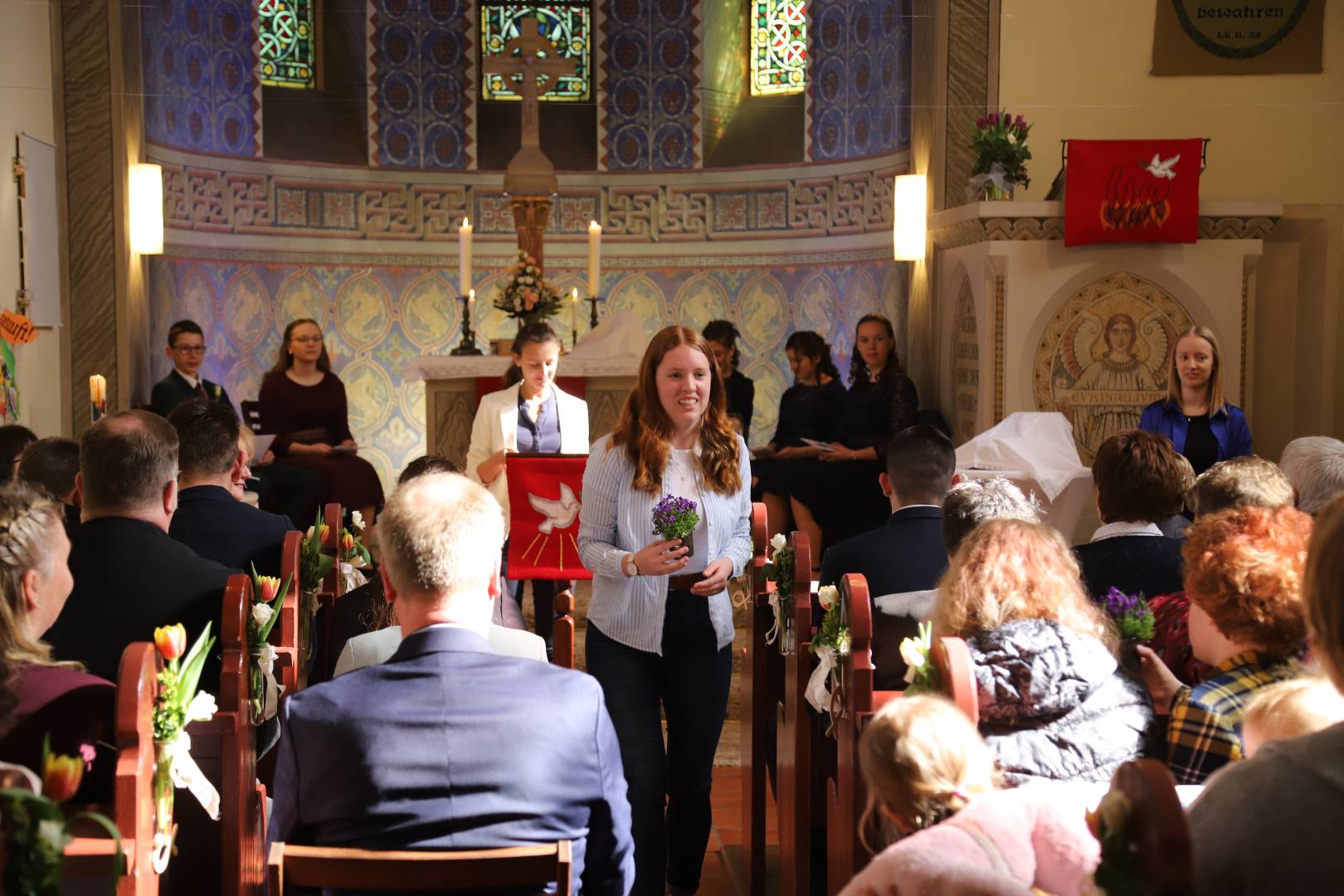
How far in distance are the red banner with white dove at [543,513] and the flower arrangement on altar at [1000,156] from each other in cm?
351

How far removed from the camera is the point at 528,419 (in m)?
5.57

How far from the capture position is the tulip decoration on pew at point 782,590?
358cm

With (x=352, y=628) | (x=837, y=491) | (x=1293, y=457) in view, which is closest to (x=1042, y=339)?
(x=837, y=491)

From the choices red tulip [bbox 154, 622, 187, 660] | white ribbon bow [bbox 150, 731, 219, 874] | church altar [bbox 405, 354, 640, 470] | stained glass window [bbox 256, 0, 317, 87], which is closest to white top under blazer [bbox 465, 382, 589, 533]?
church altar [bbox 405, 354, 640, 470]

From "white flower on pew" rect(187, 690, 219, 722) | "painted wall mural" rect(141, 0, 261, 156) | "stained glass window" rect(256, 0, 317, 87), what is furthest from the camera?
"stained glass window" rect(256, 0, 317, 87)

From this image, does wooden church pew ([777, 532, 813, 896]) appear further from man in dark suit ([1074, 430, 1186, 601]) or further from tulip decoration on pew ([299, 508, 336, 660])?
tulip decoration on pew ([299, 508, 336, 660])

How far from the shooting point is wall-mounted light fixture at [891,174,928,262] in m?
8.72

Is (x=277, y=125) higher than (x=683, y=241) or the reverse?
higher

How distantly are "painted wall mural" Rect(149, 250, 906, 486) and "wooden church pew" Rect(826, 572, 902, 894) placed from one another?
7412mm

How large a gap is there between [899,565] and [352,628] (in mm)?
1313

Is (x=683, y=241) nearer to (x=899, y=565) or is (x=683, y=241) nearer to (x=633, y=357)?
(x=633, y=357)

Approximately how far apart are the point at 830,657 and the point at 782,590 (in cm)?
65

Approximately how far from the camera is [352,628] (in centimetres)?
352

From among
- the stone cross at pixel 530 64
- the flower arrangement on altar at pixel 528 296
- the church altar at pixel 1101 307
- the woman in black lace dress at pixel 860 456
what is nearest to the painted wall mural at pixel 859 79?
the stone cross at pixel 530 64
